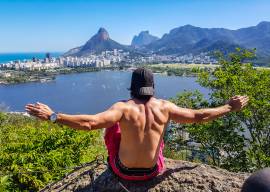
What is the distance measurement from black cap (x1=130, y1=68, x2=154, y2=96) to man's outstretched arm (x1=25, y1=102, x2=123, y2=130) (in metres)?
0.28

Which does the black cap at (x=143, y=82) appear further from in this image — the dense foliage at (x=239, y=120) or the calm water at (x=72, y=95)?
the calm water at (x=72, y=95)

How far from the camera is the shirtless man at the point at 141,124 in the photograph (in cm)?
326

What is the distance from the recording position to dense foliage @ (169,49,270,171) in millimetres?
13203

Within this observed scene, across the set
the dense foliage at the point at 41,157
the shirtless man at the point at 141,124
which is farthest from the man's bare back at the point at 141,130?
the dense foliage at the point at 41,157

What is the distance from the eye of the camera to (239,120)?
14.0 metres

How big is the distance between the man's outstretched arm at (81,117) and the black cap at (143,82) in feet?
0.93

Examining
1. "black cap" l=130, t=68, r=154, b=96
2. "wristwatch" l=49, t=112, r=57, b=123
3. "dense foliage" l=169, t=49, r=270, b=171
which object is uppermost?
"black cap" l=130, t=68, r=154, b=96

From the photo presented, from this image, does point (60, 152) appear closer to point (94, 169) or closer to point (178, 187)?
point (94, 169)

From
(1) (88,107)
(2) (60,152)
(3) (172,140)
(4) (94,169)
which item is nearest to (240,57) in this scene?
(3) (172,140)

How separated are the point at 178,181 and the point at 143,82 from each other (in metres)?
1.08

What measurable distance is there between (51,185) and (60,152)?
178 cm

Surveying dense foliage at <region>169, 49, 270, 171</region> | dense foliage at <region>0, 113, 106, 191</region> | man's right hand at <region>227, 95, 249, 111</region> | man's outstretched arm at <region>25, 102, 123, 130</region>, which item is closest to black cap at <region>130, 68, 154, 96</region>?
man's outstretched arm at <region>25, 102, 123, 130</region>

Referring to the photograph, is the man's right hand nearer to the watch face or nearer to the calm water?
the watch face

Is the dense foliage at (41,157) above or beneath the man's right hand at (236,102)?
beneath
